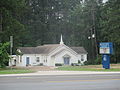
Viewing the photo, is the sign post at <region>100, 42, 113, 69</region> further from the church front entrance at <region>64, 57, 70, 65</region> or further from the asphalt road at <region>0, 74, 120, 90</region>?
the church front entrance at <region>64, 57, 70, 65</region>

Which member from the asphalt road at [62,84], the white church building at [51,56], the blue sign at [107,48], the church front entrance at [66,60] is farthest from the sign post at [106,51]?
the church front entrance at [66,60]

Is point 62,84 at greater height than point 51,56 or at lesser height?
lesser

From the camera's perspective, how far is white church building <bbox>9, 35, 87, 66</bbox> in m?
55.5

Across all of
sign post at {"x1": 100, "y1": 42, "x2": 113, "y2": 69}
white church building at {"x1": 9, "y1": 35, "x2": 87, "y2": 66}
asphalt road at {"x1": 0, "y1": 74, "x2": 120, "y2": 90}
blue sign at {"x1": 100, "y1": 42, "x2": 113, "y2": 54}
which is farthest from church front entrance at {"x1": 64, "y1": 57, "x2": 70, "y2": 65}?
asphalt road at {"x1": 0, "y1": 74, "x2": 120, "y2": 90}

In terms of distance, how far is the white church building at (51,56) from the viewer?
55.5 metres

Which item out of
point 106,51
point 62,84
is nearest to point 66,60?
point 106,51

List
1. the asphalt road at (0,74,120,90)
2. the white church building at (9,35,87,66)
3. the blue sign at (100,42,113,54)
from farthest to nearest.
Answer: the white church building at (9,35,87,66) < the blue sign at (100,42,113,54) < the asphalt road at (0,74,120,90)

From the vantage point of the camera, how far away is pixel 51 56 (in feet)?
182

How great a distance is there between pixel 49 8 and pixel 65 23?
6703 mm

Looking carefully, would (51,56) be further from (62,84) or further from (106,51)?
(62,84)

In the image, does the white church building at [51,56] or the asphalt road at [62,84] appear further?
the white church building at [51,56]

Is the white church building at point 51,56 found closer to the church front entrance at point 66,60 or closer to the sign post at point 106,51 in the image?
the church front entrance at point 66,60

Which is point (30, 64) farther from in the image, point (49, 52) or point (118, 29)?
point (118, 29)

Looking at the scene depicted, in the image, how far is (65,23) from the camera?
282 ft
